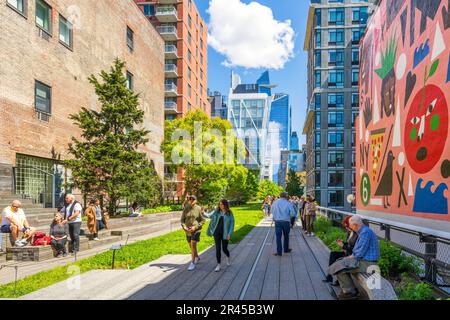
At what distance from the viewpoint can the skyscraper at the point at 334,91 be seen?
5975cm

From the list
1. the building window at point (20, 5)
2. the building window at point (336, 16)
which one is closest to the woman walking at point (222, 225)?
the building window at point (20, 5)

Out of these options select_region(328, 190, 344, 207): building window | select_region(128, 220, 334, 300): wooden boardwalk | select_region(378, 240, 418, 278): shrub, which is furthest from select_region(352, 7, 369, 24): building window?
select_region(378, 240, 418, 278): shrub

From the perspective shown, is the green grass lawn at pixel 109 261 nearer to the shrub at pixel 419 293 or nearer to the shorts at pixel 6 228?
the shorts at pixel 6 228

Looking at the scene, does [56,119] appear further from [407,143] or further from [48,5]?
[407,143]

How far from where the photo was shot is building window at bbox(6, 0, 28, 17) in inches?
624

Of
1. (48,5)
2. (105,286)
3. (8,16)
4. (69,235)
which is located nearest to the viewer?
(105,286)

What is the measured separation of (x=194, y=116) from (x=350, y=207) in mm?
33818

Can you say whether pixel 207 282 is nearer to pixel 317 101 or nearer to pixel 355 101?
pixel 317 101

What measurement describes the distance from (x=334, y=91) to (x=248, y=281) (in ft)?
194

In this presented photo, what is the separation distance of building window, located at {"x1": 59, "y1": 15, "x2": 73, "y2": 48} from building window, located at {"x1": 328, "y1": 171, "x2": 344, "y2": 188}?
48676 mm


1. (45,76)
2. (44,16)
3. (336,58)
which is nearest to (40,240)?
(45,76)
